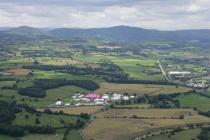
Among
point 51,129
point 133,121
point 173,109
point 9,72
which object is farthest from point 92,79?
point 51,129

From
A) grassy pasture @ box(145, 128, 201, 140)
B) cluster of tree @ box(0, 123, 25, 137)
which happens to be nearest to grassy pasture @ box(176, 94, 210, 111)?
grassy pasture @ box(145, 128, 201, 140)

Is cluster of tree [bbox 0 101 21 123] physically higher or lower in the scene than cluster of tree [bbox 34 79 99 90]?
higher

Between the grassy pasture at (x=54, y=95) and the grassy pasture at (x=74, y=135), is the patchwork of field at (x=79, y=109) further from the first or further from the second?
the grassy pasture at (x=74, y=135)

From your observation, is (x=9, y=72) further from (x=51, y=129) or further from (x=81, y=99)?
(x=51, y=129)

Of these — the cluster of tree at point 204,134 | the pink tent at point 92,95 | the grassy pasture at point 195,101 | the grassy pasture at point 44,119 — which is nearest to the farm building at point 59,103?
the pink tent at point 92,95

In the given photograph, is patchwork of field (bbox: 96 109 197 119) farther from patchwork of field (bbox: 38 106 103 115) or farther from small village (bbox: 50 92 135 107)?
small village (bbox: 50 92 135 107)

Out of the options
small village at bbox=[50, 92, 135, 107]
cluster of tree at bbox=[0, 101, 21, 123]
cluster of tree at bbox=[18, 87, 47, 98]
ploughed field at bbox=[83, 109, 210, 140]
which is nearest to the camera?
ploughed field at bbox=[83, 109, 210, 140]

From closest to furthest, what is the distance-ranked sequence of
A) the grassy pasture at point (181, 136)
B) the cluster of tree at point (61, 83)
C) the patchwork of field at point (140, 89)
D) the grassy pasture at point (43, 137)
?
the grassy pasture at point (43, 137), the grassy pasture at point (181, 136), the patchwork of field at point (140, 89), the cluster of tree at point (61, 83)
